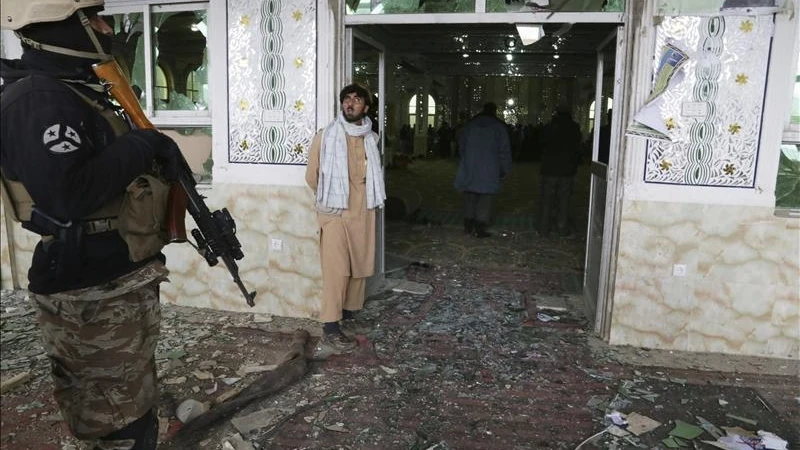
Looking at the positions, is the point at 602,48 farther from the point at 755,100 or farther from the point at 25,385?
the point at 25,385

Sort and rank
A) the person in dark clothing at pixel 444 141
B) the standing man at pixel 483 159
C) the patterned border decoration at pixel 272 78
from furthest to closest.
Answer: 1. the person in dark clothing at pixel 444 141
2. the standing man at pixel 483 159
3. the patterned border decoration at pixel 272 78

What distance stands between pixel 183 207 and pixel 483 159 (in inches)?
206

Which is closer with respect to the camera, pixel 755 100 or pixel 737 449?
pixel 737 449

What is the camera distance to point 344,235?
3779mm

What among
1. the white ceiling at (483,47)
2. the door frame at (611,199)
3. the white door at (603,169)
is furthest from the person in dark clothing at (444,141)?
the door frame at (611,199)

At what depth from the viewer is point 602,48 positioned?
4523 mm

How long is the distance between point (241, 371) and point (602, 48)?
11.7ft

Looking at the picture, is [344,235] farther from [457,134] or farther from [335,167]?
[457,134]

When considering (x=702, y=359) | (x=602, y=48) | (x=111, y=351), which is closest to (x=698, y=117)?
(x=602, y=48)

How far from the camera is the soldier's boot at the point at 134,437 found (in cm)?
202

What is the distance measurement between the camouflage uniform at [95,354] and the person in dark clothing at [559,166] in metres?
6.11

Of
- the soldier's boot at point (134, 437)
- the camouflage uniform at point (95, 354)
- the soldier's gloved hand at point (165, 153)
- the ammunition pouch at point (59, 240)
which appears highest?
the soldier's gloved hand at point (165, 153)

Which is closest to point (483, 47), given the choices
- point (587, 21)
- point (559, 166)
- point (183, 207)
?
point (559, 166)

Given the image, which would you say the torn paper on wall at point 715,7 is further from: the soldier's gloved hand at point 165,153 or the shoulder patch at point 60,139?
the shoulder patch at point 60,139
